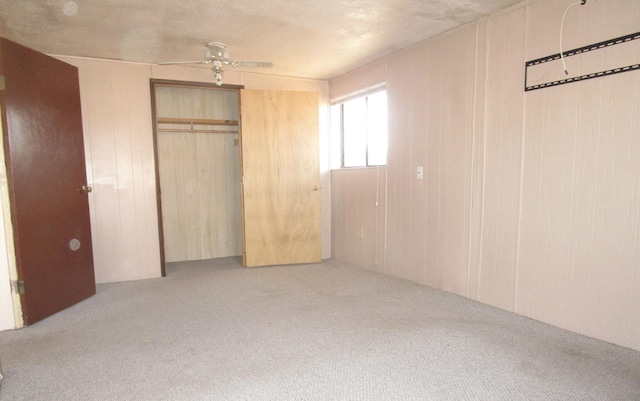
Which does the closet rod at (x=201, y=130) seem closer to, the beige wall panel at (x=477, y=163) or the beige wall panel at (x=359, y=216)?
the beige wall panel at (x=359, y=216)

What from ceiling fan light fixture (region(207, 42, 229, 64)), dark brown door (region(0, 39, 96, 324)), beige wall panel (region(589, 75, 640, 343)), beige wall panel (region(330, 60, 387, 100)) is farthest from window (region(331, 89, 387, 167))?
dark brown door (region(0, 39, 96, 324))

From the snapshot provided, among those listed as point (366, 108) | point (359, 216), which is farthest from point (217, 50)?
point (359, 216)

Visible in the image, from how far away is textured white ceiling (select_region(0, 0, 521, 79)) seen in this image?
99.3 inches

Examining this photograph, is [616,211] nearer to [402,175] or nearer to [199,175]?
[402,175]

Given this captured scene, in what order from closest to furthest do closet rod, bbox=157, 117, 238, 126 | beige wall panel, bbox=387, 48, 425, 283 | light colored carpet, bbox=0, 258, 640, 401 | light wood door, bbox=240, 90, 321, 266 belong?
light colored carpet, bbox=0, 258, 640, 401
beige wall panel, bbox=387, 48, 425, 283
light wood door, bbox=240, 90, 321, 266
closet rod, bbox=157, 117, 238, 126

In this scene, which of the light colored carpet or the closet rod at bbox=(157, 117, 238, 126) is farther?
the closet rod at bbox=(157, 117, 238, 126)

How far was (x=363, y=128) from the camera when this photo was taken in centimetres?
431

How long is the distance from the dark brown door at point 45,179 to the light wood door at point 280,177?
1670mm

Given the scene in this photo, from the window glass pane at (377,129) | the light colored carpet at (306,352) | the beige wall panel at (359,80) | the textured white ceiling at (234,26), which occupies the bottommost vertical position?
the light colored carpet at (306,352)

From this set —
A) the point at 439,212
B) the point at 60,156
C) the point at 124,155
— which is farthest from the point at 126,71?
the point at 439,212

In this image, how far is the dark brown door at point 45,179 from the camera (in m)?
2.66

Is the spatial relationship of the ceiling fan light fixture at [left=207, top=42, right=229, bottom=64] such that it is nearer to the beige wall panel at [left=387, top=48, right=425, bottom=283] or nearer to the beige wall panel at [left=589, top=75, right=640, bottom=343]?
the beige wall panel at [left=387, top=48, right=425, bottom=283]

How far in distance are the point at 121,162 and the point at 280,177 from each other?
1.79 m

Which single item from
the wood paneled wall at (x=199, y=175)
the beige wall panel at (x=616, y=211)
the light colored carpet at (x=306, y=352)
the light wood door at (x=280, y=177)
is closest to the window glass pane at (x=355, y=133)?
the light wood door at (x=280, y=177)
